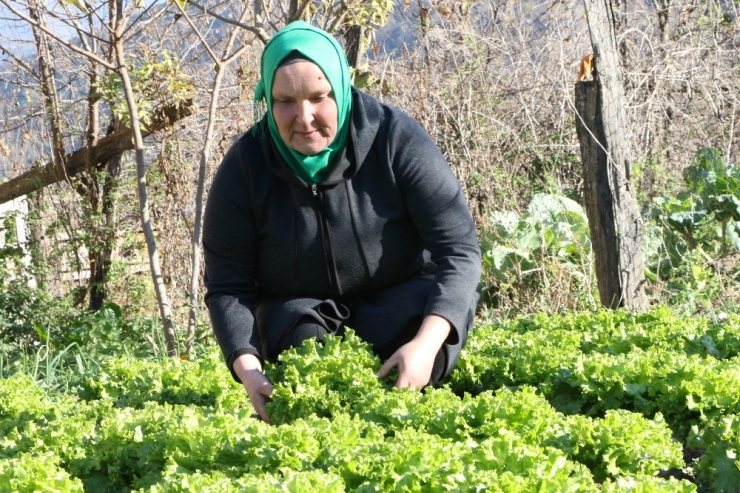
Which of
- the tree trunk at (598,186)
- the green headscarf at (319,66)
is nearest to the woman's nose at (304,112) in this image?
the green headscarf at (319,66)

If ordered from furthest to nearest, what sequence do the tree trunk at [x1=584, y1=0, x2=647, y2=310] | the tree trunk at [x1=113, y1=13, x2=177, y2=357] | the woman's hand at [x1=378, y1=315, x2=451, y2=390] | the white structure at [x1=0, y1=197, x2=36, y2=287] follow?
1. the white structure at [x1=0, y1=197, x2=36, y2=287]
2. the tree trunk at [x1=113, y1=13, x2=177, y2=357]
3. the tree trunk at [x1=584, y1=0, x2=647, y2=310]
4. the woman's hand at [x1=378, y1=315, x2=451, y2=390]

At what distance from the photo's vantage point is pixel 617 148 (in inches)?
250

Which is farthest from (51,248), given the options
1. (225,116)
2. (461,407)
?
(461,407)

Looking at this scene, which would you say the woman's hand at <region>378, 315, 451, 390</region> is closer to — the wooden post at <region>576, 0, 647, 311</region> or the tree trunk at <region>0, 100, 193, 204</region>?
the wooden post at <region>576, 0, 647, 311</region>

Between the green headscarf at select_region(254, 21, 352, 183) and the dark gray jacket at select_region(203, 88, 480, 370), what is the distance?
5 centimetres

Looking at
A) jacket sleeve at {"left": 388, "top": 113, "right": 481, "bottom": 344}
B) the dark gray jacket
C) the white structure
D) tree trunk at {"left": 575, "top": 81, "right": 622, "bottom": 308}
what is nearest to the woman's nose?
the dark gray jacket

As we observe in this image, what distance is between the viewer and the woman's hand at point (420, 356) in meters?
3.68

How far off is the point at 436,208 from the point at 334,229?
17.5 inches

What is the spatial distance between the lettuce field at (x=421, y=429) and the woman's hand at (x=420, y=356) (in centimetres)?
7

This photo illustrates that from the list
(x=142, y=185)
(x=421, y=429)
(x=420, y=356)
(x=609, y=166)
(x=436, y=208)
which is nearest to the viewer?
(x=421, y=429)

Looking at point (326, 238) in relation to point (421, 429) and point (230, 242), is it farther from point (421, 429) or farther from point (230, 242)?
point (421, 429)

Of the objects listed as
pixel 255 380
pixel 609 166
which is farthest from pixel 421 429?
pixel 609 166

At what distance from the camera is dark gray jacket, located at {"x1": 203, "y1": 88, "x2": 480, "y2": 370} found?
13.4 ft

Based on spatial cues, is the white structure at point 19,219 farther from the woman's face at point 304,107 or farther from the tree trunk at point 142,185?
the woman's face at point 304,107
